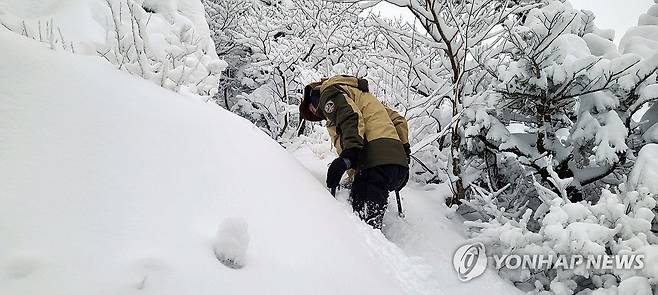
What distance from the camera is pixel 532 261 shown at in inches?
110

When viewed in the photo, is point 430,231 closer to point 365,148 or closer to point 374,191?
point 374,191

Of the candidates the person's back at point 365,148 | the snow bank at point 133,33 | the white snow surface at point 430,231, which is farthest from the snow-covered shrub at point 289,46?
the person's back at point 365,148

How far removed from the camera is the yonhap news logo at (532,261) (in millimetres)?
2434

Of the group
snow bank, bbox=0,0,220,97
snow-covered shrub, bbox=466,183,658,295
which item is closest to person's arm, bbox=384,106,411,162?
snow-covered shrub, bbox=466,183,658,295

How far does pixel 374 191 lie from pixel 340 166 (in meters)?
0.36

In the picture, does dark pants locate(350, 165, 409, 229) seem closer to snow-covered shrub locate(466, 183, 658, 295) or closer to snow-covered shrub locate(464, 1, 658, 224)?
snow-covered shrub locate(466, 183, 658, 295)

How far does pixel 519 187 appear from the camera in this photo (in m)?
3.99

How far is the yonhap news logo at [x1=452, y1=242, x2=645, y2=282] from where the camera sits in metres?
2.43

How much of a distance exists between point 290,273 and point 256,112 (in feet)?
Answer: 24.3

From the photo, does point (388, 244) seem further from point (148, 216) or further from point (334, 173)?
point (148, 216)

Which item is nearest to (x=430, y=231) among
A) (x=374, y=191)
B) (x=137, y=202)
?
(x=374, y=191)

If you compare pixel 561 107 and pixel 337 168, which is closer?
pixel 337 168

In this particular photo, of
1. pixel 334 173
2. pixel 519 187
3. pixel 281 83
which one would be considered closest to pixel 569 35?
pixel 519 187

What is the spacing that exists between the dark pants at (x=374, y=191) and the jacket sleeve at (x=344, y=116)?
269 mm
